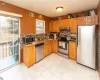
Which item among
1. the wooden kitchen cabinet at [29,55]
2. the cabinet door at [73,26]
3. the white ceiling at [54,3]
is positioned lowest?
the wooden kitchen cabinet at [29,55]

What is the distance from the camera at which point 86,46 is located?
336 centimetres

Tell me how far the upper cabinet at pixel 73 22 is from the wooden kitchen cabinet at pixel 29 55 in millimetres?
2447

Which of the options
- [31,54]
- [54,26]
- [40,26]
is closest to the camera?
[31,54]

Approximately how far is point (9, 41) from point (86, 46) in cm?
321

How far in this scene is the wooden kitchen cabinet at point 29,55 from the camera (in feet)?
11.2

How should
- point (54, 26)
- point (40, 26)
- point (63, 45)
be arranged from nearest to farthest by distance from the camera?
point (63, 45), point (40, 26), point (54, 26)

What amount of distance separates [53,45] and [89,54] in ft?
8.84

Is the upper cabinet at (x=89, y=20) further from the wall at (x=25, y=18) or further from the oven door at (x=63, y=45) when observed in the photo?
the wall at (x=25, y=18)

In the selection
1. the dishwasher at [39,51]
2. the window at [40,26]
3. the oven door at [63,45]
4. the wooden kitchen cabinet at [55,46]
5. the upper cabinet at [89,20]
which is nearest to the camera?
the upper cabinet at [89,20]

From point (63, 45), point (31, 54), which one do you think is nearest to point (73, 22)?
point (63, 45)

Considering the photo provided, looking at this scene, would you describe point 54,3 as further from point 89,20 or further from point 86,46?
point 86,46

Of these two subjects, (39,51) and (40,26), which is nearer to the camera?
(39,51)

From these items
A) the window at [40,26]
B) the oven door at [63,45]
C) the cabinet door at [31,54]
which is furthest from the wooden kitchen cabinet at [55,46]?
the cabinet door at [31,54]

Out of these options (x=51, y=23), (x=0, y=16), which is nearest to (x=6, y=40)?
(x=0, y=16)
